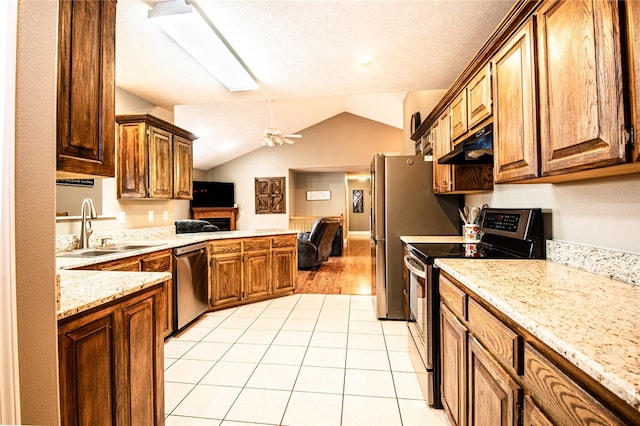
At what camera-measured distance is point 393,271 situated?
3.12 metres

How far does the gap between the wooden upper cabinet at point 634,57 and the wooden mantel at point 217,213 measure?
27.4ft

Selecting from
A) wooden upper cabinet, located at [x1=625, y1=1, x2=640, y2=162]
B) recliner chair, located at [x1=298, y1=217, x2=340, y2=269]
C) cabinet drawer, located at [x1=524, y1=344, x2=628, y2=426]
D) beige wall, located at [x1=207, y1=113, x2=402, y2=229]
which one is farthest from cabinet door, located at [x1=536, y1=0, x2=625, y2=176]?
beige wall, located at [x1=207, y1=113, x2=402, y2=229]

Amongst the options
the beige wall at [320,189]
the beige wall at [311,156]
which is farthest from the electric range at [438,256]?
the beige wall at [320,189]

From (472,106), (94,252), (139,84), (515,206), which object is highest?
(139,84)

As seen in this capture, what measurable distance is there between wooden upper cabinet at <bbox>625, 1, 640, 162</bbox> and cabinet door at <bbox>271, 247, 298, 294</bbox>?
134 inches

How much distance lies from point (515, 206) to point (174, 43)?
2.84 m

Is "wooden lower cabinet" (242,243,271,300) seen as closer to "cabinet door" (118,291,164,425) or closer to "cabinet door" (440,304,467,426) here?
"cabinet door" (118,291,164,425)

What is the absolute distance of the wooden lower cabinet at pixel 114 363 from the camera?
0.95m

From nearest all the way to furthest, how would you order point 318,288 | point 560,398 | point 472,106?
A: 1. point 560,398
2. point 472,106
3. point 318,288

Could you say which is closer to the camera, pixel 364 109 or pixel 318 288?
pixel 318 288

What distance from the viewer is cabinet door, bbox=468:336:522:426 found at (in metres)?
0.90

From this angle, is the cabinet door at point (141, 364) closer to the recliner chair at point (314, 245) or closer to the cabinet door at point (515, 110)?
the cabinet door at point (515, 110)

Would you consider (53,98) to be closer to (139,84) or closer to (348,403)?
(348,403)

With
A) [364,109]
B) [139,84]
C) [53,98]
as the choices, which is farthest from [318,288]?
[364,109]
